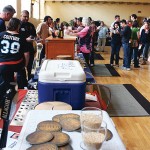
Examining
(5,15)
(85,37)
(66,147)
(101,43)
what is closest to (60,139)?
(66,147)

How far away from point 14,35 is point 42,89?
161 centimetres

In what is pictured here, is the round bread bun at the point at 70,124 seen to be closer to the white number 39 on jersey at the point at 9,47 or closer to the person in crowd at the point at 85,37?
the white number 39 on jersey at the point at 9,47

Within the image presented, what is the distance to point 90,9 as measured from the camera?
1509 cm

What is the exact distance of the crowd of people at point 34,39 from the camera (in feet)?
9.97

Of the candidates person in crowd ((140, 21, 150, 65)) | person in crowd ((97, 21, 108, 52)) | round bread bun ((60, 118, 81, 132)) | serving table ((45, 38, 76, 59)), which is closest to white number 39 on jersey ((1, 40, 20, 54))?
serving table ((45, 38, 76, 59))

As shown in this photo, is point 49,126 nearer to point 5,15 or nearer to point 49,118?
point 49,118

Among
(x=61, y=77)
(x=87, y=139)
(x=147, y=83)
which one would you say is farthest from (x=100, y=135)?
(x=147, y=83)

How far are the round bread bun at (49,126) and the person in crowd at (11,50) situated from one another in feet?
6.02

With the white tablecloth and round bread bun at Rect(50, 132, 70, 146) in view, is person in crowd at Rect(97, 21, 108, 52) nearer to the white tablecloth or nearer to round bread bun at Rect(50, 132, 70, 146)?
the white tablecloth

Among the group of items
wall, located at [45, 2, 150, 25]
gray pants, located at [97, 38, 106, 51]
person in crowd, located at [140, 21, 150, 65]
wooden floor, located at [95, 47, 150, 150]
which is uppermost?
wall, located at [45, 2, 150, 25]

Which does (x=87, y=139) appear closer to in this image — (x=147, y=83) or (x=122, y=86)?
(x=122, y=86)

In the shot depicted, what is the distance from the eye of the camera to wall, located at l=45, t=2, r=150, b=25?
1504 centimetres

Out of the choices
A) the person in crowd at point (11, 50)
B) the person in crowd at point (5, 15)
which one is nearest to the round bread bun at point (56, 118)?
the person in crowd at point (11, 50)

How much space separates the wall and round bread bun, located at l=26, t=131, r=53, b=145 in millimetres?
14518
